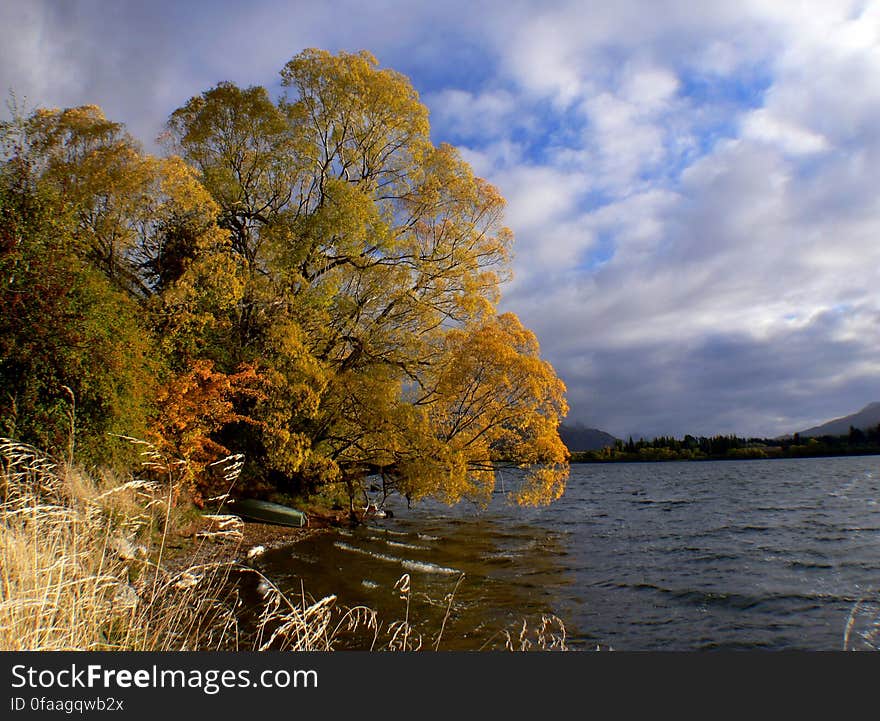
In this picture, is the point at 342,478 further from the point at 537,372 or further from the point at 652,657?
the point at 652,657

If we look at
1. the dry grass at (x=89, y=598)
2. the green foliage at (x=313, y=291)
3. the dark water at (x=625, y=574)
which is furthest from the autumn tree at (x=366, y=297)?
the dry grass at (x=89, y=598)

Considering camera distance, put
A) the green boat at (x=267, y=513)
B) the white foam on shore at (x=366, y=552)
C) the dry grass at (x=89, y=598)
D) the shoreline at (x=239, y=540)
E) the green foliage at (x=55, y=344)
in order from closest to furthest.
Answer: the dry grass at (x=89, y=598) → the shoreline at (x=239, y=540) → the green foliage at (x=55, y=344) → the white foam on shore at (x=366, y=552) → the green boat at (x=267, y=513)

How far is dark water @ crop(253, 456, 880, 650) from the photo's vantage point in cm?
1084

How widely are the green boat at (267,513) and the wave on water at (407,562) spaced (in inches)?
158

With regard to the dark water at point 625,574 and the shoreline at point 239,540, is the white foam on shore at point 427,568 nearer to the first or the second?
the dark water at point 625,574

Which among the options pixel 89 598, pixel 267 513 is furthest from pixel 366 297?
pixel 89 598

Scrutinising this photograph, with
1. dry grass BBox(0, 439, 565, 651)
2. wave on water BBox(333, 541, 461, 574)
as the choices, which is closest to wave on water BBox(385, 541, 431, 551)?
wave on water BBox(333, 541, 461, 574)

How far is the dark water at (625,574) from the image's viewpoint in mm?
10836

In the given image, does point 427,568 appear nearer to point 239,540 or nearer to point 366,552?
point 366,552

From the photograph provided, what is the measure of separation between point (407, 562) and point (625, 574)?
5.86 m

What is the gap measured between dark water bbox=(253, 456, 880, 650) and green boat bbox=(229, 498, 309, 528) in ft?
7.04

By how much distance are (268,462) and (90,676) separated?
1934cm

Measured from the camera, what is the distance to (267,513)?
840 inches

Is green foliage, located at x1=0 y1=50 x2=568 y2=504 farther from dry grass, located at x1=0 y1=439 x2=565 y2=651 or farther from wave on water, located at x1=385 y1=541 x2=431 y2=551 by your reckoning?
dry grass, located at x1=0 y1=439 x2=565 y2=651
